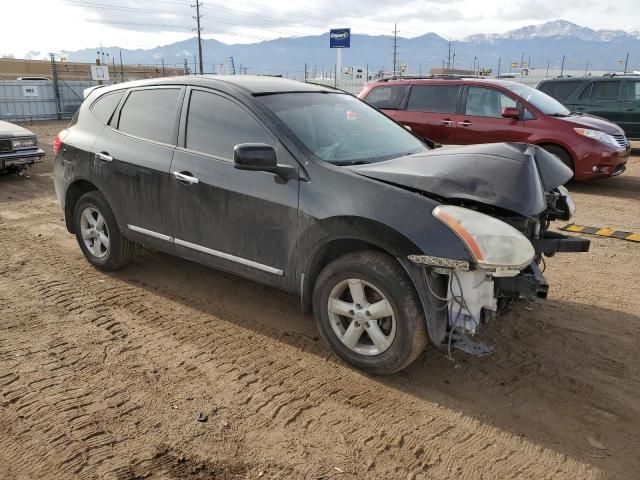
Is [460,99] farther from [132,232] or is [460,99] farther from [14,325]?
[14,325]

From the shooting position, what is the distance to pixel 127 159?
14.8 ft

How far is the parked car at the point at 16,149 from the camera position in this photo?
944cm

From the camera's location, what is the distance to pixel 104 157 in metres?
4.69

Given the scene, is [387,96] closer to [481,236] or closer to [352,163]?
[352,163]

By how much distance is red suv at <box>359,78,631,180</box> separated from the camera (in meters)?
8.91

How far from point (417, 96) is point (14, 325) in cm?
793

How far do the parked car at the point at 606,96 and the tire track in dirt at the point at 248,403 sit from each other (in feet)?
39.5

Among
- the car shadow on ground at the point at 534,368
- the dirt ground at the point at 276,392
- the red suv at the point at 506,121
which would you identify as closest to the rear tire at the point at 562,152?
the red suv at the point at 506,121

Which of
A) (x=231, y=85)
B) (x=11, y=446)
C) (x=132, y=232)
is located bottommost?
(x=11, y=446)

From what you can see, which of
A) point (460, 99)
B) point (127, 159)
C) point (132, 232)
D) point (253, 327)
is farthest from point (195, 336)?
point (460, 99)

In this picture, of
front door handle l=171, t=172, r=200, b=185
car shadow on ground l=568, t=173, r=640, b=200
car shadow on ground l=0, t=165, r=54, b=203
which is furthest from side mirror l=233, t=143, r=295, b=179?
car shadow on ground l=568, t=173, r=640, b=200

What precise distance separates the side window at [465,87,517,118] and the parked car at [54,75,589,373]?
5.41 meters

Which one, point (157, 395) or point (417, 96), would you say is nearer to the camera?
point (157, 395)

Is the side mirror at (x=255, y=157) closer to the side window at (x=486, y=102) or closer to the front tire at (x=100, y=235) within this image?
the front tire at (x=100, y=235)
